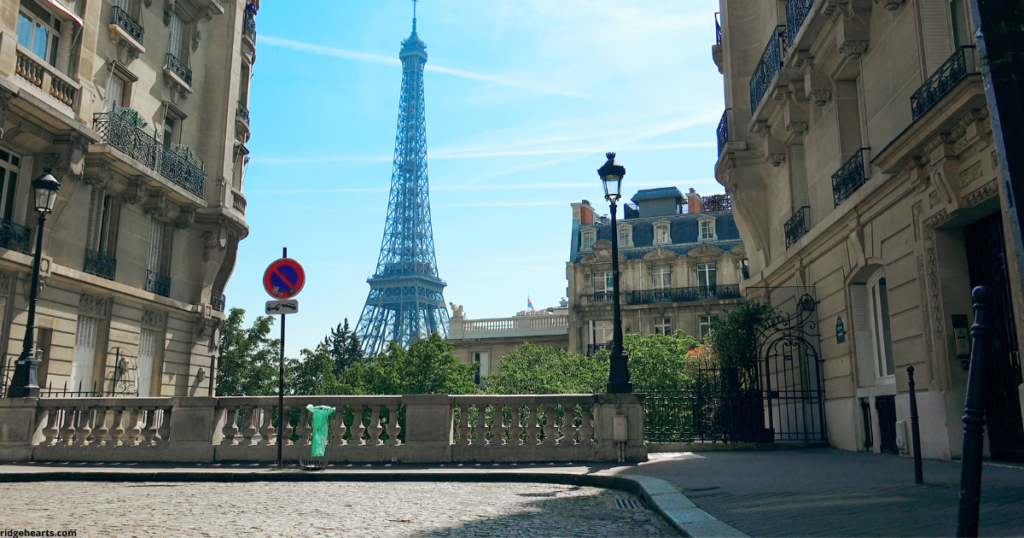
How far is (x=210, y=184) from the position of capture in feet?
84.1

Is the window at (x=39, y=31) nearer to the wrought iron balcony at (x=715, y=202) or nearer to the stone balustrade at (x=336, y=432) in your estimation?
the stone balustrade at (x=336, y=432)

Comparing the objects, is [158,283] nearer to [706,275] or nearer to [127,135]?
[127,135]

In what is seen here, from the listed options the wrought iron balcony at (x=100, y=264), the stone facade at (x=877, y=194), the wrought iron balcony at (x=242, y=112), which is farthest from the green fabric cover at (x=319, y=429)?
the wrought iron balcony at (x=242, y=112)

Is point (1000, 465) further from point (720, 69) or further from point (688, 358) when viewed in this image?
point (688, 358)

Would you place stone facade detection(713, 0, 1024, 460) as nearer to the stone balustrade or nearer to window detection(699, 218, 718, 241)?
the stone balustrade

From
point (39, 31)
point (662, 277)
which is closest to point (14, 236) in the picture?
point (39, 31)

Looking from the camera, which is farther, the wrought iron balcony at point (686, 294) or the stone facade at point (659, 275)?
the stone facade at point (659, 275)

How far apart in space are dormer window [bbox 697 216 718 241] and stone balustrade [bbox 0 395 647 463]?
45727mm

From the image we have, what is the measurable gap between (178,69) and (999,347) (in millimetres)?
24207

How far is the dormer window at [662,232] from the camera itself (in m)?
57.3

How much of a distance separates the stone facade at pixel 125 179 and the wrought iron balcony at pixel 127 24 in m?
0.06

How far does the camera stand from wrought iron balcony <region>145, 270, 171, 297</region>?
22766 millimetres

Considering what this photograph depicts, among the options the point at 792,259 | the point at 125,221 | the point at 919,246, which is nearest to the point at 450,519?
the point at 919,246

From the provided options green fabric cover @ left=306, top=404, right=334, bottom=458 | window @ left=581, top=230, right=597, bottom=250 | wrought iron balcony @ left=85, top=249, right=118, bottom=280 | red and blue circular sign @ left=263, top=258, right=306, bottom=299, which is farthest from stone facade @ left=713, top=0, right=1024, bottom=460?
window @ left=581, top=230, right=597, bottom=250
